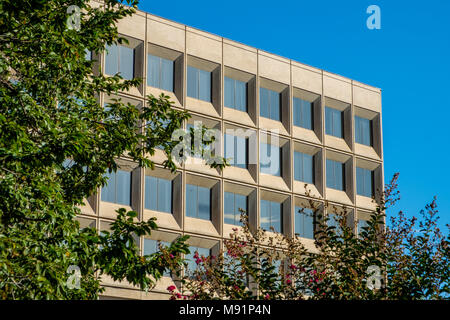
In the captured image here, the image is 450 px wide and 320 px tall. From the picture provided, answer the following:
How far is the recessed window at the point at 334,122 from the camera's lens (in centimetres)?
5041

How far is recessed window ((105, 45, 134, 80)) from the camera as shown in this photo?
41.3 metres

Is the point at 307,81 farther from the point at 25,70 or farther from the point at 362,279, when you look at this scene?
the point at 362,279

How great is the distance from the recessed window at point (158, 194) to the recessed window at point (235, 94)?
21.6 feet

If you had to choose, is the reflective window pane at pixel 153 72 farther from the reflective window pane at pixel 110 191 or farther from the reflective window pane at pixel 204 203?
the reflective window pane at pixel 204 203

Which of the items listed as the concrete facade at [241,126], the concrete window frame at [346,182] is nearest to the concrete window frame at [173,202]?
the concrete facade at [241,126]

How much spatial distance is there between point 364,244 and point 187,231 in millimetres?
31412

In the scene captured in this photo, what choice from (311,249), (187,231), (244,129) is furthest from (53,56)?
(311,249)

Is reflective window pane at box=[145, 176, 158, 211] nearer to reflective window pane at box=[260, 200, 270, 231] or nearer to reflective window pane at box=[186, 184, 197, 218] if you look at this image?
reflective window pane at box=[186, 184, 197, 218]

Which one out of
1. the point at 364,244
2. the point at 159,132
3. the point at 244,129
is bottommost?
the point at 364,244

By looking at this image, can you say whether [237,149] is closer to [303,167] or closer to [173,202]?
[173,202]

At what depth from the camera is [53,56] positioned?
1509 cm

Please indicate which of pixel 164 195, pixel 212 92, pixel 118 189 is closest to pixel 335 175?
pixel 212 92

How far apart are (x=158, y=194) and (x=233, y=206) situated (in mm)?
5114

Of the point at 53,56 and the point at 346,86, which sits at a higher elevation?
Result: the point at 346,86
